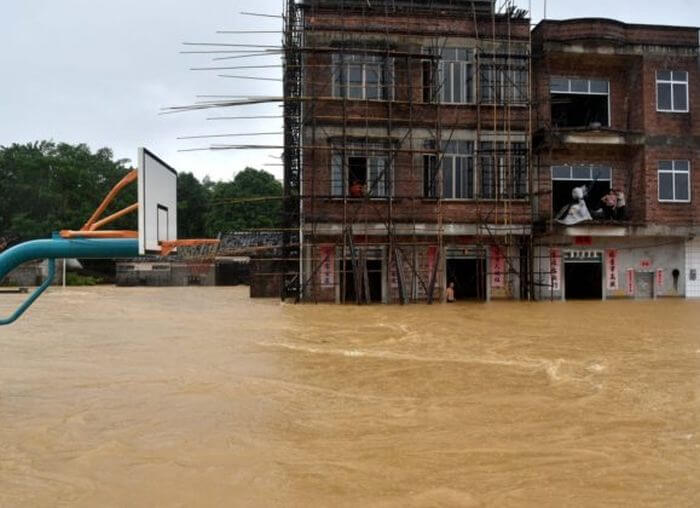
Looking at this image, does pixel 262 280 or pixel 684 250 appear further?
pixel 262 280

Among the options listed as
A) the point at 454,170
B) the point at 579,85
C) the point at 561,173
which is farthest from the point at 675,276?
the point at 454,170

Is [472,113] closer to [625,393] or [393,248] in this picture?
[393,248]

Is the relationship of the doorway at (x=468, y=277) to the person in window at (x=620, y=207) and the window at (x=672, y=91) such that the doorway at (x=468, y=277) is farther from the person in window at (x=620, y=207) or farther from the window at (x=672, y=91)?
the window at (x=672, y=91)

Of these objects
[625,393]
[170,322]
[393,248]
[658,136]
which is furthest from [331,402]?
[658,136]

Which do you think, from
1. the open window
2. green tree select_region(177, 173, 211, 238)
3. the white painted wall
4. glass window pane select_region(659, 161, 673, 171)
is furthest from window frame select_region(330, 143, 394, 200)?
green tree select_region(177, 173, 211, 238)

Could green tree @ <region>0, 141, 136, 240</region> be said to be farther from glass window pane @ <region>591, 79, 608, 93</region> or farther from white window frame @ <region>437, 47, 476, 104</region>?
glass window pane @ <region>591, 79, 608, 93</region>

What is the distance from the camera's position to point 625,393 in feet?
24.8

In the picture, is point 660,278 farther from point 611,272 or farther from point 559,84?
point 559,84

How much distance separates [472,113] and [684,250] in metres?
9.04

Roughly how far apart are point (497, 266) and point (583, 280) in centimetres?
366

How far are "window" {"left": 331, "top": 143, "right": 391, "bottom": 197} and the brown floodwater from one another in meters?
9.83

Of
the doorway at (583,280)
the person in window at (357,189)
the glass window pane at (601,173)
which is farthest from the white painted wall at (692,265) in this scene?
the person in window at (357,189)

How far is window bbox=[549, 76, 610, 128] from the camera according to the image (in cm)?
2389

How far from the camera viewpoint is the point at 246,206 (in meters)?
58.1
